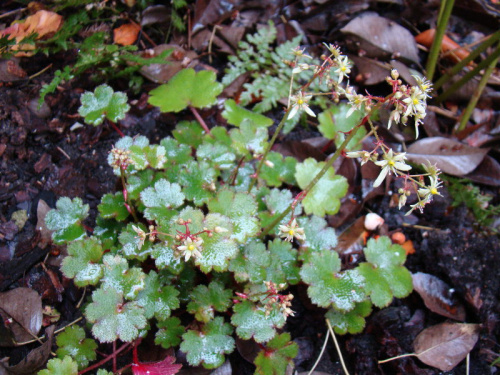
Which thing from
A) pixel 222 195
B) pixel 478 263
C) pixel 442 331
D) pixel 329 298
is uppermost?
pixel 222 195

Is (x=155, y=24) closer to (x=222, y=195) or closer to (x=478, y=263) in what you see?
(x=222, y=195)

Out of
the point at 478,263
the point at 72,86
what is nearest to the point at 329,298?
the point at 478,263

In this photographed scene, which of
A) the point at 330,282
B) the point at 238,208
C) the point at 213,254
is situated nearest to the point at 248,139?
the point at 238,208

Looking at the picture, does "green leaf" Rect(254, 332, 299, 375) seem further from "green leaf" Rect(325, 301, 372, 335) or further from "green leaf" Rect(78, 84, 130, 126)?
"green leaf" Rect(78, 84, 130, 126)

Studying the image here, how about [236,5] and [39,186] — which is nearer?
[39,186]

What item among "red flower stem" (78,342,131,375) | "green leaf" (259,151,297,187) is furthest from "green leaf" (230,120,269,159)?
"red flower stem" (78,342,131,375)

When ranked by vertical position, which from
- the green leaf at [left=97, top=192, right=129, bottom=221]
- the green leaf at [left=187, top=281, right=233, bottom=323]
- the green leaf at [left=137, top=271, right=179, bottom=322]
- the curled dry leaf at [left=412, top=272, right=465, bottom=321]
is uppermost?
the green leaf at [left=97, top=192, right=129, bottom=221]

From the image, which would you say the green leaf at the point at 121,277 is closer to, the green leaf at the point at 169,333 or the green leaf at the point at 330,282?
the green leaf at the point at 169,333
